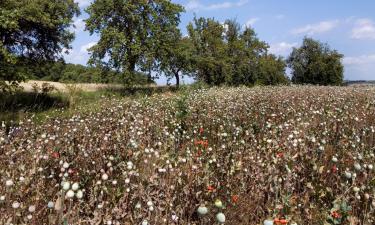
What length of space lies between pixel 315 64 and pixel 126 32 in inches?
2193

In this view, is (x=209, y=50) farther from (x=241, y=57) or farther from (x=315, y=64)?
(x=315, y=64)

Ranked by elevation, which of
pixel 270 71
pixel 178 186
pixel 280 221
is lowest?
pixel 178 186

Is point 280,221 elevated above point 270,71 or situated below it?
below

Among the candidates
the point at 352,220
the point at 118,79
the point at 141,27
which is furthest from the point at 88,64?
the point at 352,220

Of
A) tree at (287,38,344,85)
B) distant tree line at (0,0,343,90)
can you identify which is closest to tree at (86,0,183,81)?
distant tree line at (0,0,343,90)

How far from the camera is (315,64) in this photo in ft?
260

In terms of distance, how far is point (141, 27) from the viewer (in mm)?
33812

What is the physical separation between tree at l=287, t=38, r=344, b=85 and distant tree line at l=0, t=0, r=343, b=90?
2409 centimetres

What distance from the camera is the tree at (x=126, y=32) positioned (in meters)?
32.5

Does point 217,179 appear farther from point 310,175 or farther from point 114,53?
point 114,53

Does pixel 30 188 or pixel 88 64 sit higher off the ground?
pixel 88 64

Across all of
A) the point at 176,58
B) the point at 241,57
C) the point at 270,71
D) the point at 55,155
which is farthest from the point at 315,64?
the point at 55,155

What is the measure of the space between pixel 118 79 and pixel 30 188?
30.1 meters

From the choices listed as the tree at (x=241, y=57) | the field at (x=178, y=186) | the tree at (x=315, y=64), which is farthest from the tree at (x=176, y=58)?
the tree at (x=315, y=64)
